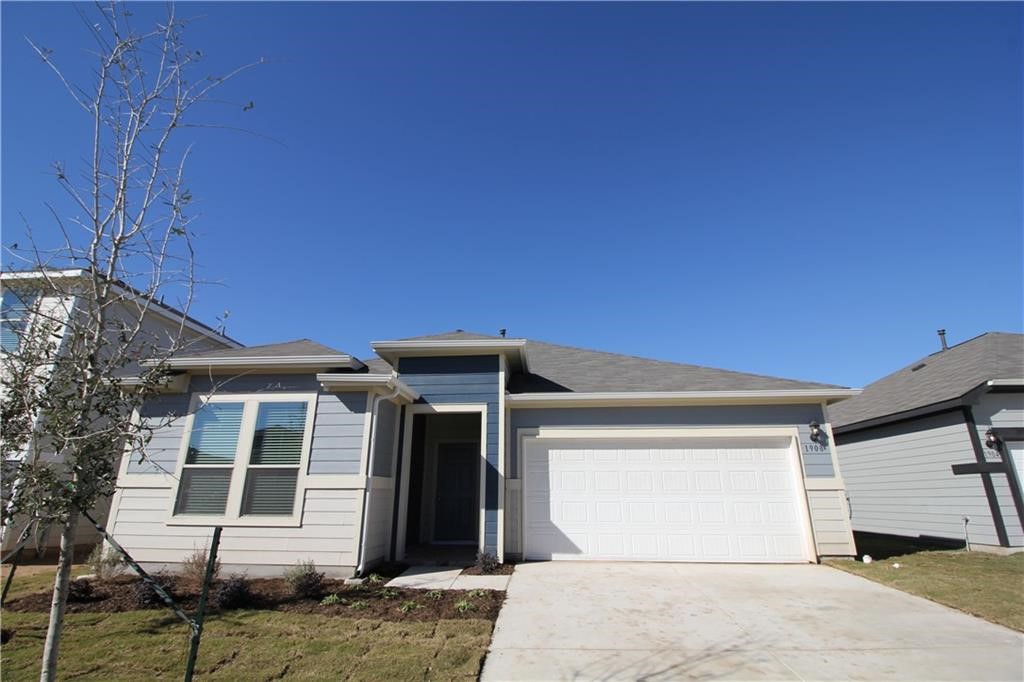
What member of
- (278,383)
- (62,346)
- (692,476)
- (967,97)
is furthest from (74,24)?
(967,97)

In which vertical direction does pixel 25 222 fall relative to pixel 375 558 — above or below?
above

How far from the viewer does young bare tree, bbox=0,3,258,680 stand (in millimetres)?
2781

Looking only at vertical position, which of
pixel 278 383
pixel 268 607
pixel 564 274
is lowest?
pixel 268 607

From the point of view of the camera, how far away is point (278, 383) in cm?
805

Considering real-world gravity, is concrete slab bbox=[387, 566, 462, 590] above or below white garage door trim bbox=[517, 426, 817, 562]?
below

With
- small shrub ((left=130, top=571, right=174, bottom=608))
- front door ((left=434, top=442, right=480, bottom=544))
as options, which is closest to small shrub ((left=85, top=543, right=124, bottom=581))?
small shrub ((left=130, top=571, right=174, bottom=608))

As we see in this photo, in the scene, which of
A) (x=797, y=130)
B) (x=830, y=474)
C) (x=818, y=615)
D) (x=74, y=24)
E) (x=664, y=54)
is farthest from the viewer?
(x=797, y=130)

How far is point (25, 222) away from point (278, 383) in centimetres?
535

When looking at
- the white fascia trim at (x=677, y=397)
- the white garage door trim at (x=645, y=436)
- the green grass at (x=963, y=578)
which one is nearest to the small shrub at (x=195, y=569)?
the white garage door trim at (x=645, y=436)

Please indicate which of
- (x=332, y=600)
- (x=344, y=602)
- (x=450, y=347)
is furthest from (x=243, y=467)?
(x=450, y=347)

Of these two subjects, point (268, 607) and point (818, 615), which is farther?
point (268, 607)

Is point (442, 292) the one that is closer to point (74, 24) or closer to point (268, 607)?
point (268, 607)

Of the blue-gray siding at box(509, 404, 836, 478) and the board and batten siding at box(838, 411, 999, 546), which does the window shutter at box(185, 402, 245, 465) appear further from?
the board and batten siding at box(838, 411, 999, 546)

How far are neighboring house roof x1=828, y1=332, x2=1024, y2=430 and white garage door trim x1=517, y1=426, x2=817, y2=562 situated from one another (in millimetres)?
4288
